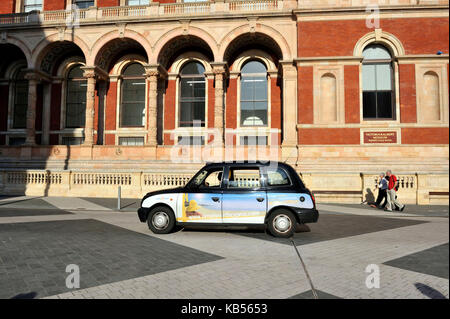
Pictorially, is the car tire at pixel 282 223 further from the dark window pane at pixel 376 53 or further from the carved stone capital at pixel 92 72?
the carved stone capital at pixel 92 72

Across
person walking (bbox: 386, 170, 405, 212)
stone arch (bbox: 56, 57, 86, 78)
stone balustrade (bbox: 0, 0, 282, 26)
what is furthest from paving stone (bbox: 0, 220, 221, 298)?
stone arch (bbox: 56, 57, 86, 78)

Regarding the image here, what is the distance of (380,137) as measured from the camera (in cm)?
1759

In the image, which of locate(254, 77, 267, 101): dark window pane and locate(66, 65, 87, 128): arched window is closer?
locate(254, 77, 267, 101): dark window pane

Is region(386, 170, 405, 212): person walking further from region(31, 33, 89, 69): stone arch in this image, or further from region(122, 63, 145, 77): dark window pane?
region(31, 33, 89, 69): stone arch

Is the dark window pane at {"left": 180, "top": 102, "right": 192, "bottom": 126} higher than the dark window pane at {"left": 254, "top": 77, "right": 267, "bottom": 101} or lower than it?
lower

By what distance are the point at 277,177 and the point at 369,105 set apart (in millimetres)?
14660

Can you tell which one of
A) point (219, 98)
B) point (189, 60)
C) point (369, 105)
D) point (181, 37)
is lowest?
point (369, 105)

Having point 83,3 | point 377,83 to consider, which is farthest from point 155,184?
point 83,3

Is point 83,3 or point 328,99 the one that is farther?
point 83,3

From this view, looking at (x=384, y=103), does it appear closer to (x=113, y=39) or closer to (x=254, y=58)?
(x=254, y=58)

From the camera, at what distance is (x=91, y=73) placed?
829 inches

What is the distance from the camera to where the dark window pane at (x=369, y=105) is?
1838 cm

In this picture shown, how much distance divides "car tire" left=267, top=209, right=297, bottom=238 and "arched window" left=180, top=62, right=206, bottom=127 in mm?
16828

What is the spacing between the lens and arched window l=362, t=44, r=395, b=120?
18.4m
